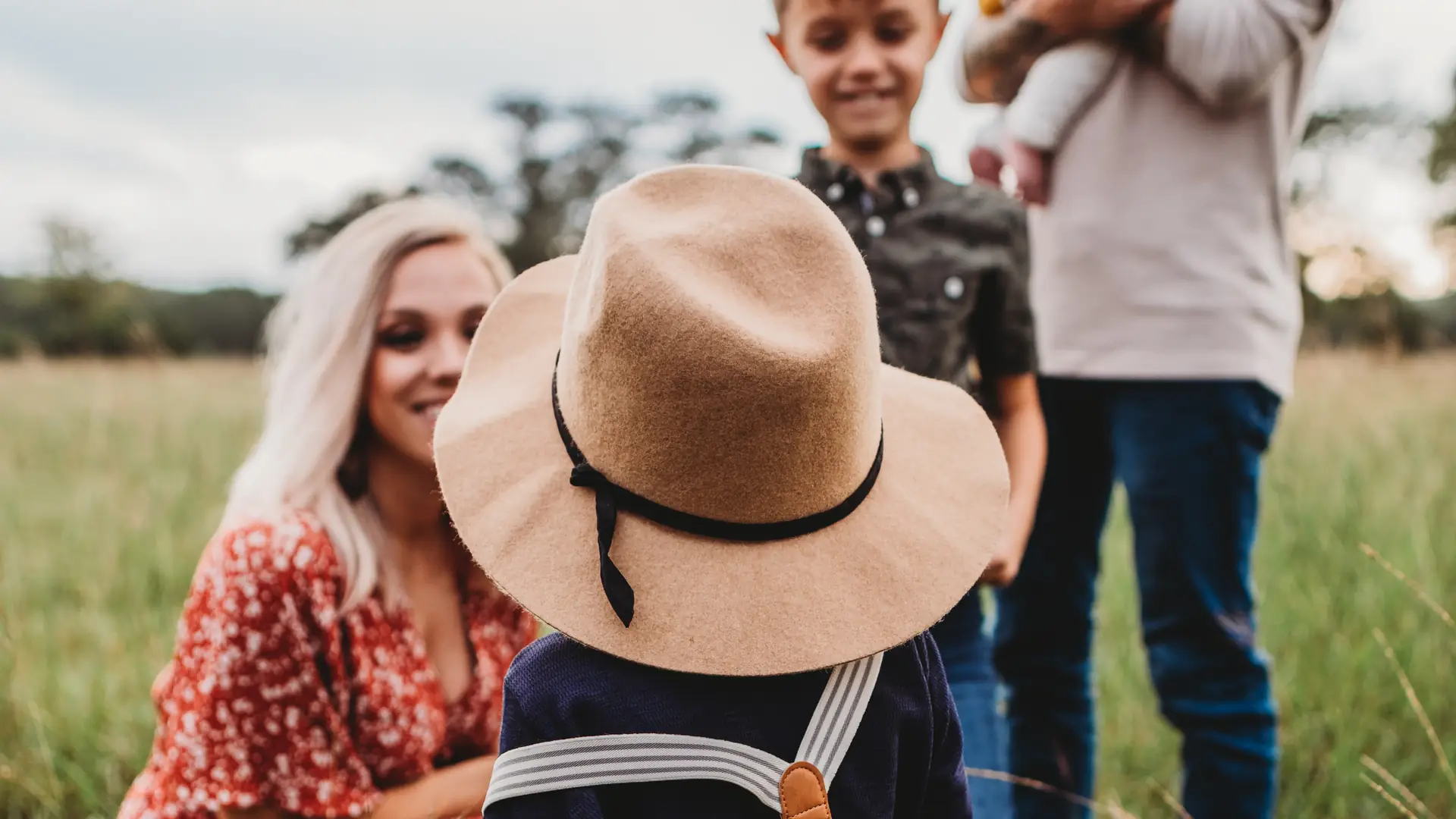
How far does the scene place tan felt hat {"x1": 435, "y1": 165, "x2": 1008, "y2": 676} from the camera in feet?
3.28

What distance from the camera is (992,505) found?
123 cm

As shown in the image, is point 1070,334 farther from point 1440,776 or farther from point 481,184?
point 481,184

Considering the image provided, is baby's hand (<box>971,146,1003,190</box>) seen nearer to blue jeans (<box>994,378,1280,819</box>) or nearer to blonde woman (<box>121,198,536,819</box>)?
blue jeans (<box>994,378,1280,819</box>)

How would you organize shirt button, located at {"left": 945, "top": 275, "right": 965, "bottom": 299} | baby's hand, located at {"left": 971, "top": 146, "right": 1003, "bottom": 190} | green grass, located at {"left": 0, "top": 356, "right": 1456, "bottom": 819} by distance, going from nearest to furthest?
shirt button, located at {"left": 945, "top": 275, "right": 965, "bottom": 299}
baby's hand, located at {"left": 971, "top": 146, "right": 1003, "bottom": 190}
green grass, located at {"left": 0, "top": 356, "right": 1456, "bottom": 819}

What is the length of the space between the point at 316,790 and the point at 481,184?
129 ft

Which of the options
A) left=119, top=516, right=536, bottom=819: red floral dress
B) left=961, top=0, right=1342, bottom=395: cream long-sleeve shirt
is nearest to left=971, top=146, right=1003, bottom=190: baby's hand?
left=961, top=0, right=1342, bottom=395: cream long-sleeve shirt

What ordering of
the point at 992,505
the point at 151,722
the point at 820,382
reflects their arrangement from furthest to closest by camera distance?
the point at 151,722 < the point at 992,505 < the point at 820,382

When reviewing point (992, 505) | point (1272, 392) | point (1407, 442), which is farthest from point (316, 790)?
point (1407, 442)

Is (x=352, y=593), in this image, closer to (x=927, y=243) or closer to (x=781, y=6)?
(x=927, y=243)

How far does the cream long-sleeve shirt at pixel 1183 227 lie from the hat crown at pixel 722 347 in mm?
1185

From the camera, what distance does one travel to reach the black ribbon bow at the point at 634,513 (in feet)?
3.22

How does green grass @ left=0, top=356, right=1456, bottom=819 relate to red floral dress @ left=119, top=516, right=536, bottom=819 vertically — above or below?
below

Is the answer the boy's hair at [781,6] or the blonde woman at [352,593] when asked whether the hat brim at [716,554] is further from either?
the boy's hair at [781,6]

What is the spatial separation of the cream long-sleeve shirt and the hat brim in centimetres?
97
